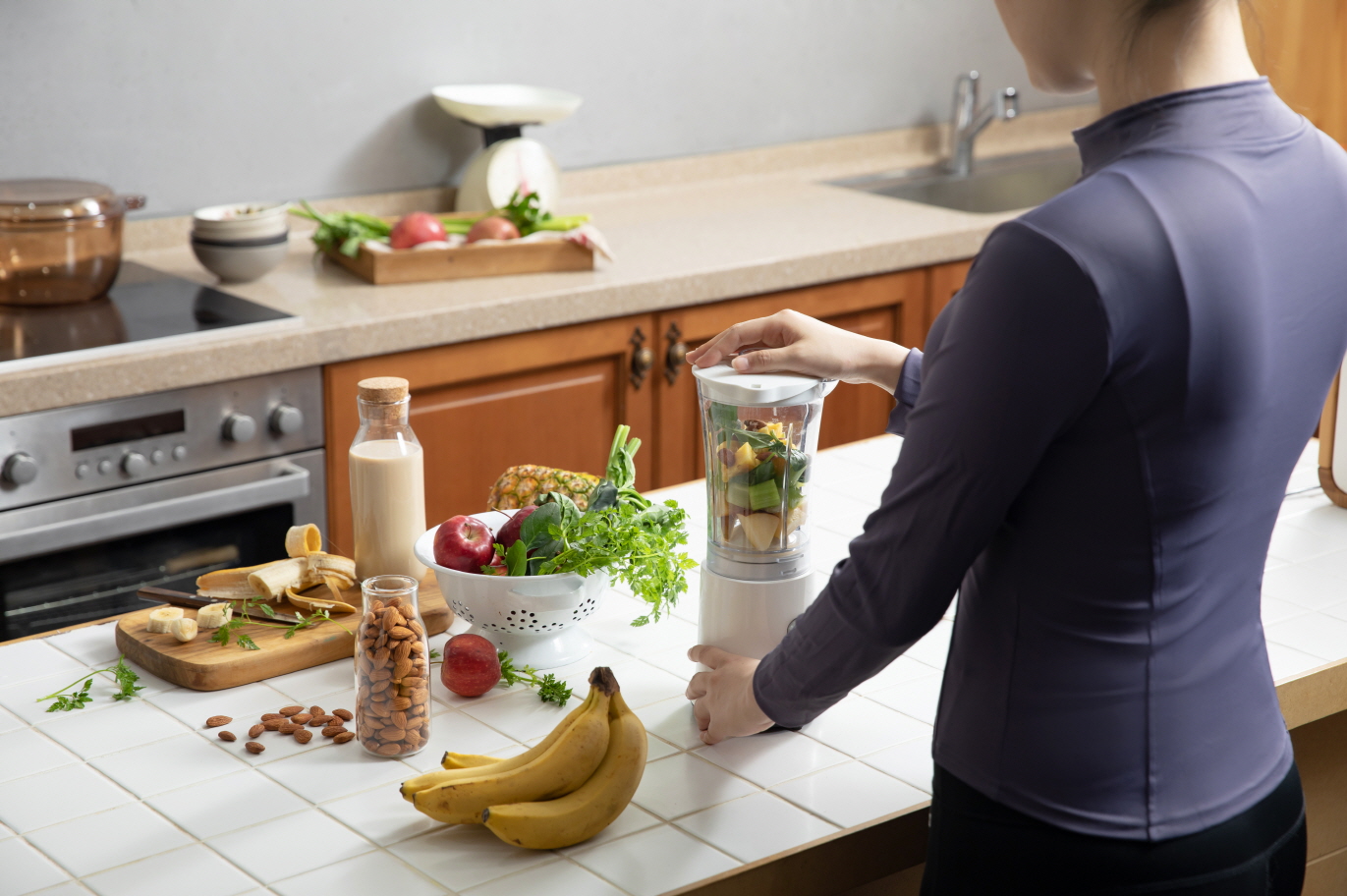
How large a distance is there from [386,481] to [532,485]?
0.16 metres

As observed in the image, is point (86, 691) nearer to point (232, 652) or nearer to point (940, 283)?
point (232, 652)

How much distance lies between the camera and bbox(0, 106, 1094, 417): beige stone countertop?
7.02 ft

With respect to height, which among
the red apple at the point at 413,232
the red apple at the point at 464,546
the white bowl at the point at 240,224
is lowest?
the red apple at the point at 464,546

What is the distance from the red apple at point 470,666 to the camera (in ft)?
4.01

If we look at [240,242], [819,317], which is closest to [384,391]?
[240,242]

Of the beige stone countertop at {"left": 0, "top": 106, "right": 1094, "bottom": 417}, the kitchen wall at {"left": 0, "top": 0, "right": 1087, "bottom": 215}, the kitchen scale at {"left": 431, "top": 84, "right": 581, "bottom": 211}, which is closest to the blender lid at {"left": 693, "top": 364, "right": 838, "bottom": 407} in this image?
the beige stone countertop at {"left": 0, "top": 106, "right": 1094, "bottom": 417}

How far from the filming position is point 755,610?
4.02 ft

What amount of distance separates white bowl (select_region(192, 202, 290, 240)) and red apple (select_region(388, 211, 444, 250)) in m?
0.20

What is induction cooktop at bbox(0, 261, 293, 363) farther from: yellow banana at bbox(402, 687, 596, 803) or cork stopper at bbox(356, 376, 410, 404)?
yellow banana at bbox(402, 687, 596, 803)

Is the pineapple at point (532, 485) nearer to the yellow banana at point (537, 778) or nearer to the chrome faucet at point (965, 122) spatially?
the yellow banana at point (537, 778)

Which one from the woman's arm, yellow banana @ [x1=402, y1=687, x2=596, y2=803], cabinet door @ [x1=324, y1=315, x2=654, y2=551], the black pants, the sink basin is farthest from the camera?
the sink basin

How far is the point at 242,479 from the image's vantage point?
7.40 ft

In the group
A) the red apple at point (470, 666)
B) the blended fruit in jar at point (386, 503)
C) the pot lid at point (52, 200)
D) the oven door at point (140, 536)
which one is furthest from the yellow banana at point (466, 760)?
the pot lid at point (52, 200)

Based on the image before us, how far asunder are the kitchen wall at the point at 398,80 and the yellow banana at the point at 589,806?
2039 millimetres
